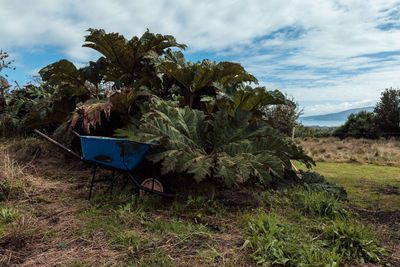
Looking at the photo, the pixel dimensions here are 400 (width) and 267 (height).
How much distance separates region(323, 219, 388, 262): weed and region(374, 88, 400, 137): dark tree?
22694mm

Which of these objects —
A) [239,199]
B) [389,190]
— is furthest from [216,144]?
[389,190]

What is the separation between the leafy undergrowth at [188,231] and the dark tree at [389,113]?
71.3 ft

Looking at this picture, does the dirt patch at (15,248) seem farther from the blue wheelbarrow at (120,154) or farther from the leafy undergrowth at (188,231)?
the blue wheelbarrow at (120,154)

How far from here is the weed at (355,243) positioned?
1889 millimetres

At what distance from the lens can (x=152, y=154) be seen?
109 inches

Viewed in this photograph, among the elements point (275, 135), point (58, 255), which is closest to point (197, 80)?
point (275, 135)

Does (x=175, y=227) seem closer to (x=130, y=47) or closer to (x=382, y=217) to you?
(x=382, y=217)

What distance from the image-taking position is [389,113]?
20.5 m

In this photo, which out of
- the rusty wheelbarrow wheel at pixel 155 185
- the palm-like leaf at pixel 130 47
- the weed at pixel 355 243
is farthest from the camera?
the palm-like leaf at pixel 130 47

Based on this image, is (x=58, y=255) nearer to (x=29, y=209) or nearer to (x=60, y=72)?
(x=29, y=209)

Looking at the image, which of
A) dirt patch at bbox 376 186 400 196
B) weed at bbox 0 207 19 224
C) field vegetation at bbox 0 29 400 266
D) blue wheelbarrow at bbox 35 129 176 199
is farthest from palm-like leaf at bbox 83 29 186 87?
dirt patch at bbox 376 186 400 196

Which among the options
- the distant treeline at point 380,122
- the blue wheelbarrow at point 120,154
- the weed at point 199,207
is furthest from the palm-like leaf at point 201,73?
the distant treeline at point 380,122

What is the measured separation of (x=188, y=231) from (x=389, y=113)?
2378 centimetres

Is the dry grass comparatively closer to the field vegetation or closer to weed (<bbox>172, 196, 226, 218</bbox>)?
the field vegetation
